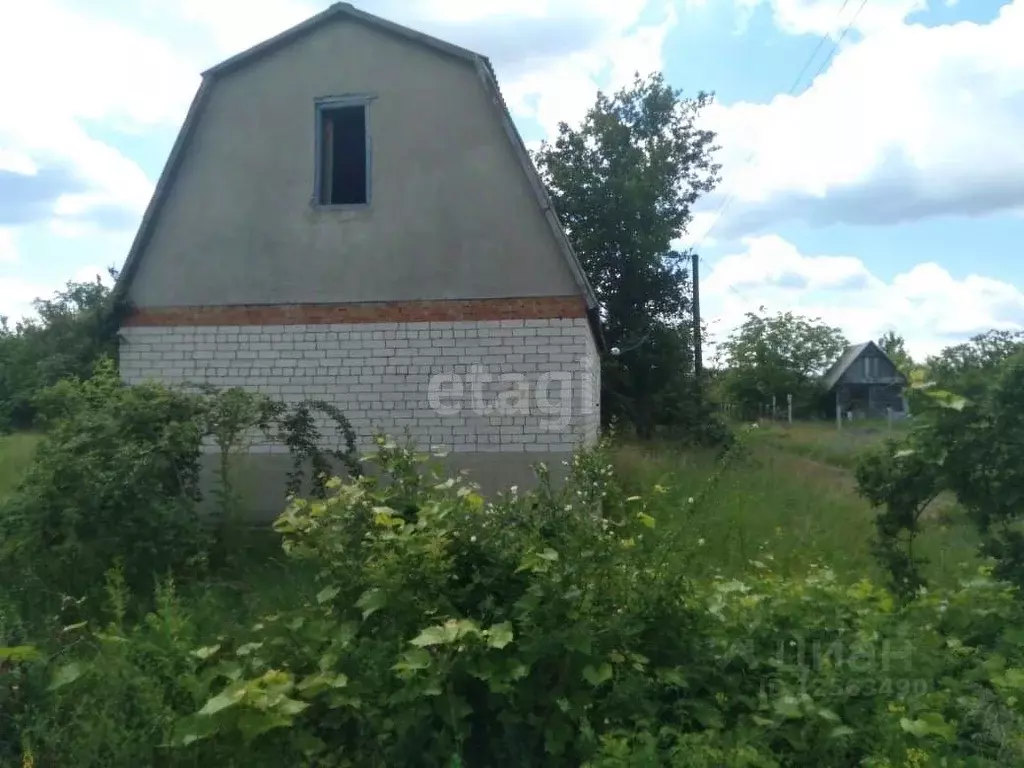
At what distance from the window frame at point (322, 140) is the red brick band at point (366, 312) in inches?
45.9

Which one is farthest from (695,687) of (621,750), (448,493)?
(448,493)

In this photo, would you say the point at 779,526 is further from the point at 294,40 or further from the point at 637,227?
the point at 637,227

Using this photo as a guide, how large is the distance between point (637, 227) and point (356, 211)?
12.9 m

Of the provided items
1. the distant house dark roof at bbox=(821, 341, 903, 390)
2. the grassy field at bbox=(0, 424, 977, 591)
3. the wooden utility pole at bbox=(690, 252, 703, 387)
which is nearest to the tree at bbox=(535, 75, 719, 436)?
the wooden utility pole at bbox=(690, 252, 703, 387)

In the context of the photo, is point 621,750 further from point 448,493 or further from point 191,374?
point 191,374

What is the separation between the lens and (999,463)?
439cm

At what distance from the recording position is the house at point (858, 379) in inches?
1874

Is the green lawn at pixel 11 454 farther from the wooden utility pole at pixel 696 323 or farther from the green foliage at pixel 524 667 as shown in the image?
the wooden utility pole at pixel 696 323

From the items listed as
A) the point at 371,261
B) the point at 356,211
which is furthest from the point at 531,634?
the point at 356,211

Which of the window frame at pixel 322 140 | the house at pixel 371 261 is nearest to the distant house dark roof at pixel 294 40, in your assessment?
the house at pixel 371 261

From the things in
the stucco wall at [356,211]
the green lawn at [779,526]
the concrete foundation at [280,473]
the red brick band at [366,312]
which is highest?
the stucco wall at [356,211]

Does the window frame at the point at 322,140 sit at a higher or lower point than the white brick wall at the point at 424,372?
higher

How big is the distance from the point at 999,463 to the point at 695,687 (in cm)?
208

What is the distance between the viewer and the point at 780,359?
50469 millimetres
